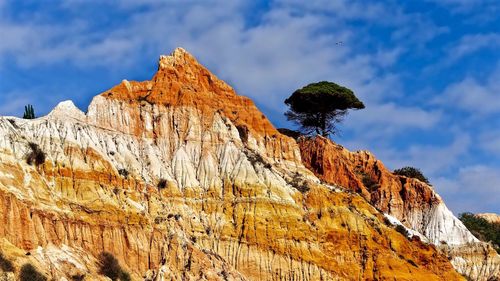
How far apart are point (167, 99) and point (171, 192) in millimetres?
10781

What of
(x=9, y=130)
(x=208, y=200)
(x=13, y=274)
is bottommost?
(x=13, y=274)

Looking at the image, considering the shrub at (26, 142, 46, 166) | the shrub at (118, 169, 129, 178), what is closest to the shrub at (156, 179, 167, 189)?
the shrub at (118, 169, 129, 178)

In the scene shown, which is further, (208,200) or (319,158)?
(319,158)

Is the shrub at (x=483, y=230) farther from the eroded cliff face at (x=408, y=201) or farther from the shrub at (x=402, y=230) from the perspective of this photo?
the shrub at (x=402, y=230)

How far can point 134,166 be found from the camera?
70.0 metres

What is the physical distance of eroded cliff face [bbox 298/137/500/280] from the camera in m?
82.7

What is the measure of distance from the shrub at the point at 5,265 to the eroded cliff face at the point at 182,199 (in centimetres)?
72

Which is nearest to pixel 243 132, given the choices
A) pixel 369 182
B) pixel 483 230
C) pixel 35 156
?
pixel 369 182

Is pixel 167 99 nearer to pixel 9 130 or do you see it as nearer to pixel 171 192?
pixel 171 192

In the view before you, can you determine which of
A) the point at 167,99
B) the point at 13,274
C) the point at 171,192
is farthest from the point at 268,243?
the point at 13,274

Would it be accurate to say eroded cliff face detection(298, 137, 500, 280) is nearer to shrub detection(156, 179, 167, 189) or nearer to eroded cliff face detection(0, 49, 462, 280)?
eroded cliff face detection(0, 49, 462, 280)

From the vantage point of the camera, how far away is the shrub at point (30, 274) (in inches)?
2134

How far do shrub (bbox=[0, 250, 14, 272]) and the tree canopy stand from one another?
44.6 m

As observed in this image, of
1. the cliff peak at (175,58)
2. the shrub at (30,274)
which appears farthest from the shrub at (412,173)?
the shrub at (30,274)
